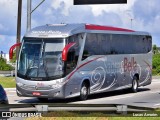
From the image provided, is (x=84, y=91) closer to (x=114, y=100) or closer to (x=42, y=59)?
(x=114, y=100)

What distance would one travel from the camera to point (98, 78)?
25625mm

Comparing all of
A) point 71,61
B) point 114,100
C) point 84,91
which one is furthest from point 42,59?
point 114,100

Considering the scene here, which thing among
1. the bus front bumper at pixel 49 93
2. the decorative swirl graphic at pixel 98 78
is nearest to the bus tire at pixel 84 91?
the decorative swirl graphic at pixel 98 78

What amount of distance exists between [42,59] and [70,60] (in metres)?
1.35

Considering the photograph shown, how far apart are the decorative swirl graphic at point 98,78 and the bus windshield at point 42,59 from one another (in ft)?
10.9

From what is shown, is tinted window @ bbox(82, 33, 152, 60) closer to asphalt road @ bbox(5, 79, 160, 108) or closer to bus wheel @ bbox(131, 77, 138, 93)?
bus wheel @ bbox(131, 77, 138, 93)

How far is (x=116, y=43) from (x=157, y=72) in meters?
40.0

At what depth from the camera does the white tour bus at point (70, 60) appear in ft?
72.9

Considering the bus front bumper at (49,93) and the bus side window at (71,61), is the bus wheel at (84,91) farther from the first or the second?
the bus front bumper at (49,93)

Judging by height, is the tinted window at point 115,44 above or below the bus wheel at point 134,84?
above

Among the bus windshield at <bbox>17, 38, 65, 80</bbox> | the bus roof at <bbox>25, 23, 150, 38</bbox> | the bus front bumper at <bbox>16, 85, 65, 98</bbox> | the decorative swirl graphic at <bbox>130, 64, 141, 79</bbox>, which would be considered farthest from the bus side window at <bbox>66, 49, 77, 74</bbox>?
the decorative swirl graphic at <bbox>130, 64, 141, 79</bbox>

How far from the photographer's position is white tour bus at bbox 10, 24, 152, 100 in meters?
22.2

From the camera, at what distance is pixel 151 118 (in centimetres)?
1197

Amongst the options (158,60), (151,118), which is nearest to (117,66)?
(151,118)
